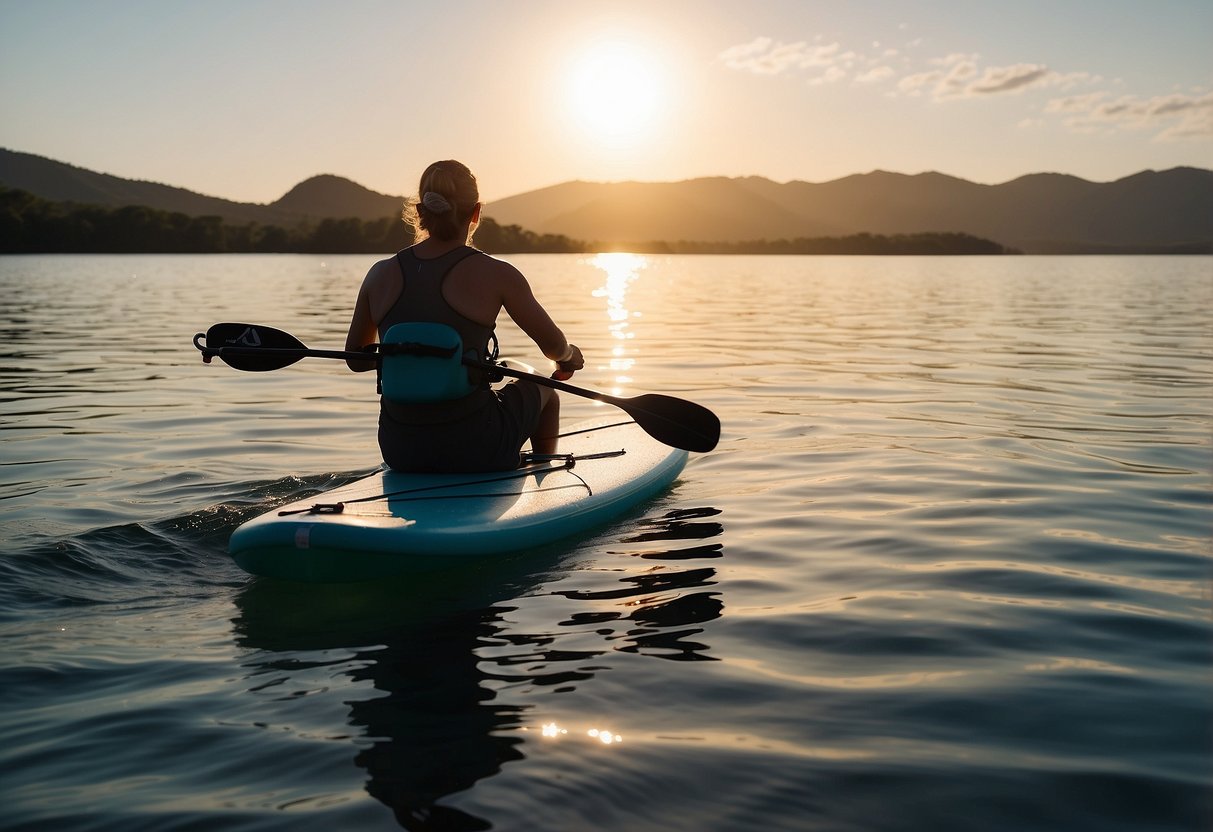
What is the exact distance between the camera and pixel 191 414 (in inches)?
387

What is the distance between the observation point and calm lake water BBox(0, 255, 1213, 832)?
9.21 feet

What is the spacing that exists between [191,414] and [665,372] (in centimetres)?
570

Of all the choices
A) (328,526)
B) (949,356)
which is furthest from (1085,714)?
(949,356)

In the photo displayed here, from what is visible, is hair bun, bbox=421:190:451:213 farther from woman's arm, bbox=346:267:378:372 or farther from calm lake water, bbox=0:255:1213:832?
calm lake water, bbox=0:255:1213:832

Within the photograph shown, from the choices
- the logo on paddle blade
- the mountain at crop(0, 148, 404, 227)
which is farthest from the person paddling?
the mountain at crop(0, 148, 404, 227)

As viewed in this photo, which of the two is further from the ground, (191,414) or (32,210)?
(32,210)

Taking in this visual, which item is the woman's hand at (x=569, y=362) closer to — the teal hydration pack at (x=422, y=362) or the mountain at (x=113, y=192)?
the teal hydration pack at (x=422, y=362)

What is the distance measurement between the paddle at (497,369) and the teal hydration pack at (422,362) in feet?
0.37

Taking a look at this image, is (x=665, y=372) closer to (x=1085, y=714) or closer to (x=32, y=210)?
(x=1085, y=714)

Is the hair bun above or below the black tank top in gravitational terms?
above

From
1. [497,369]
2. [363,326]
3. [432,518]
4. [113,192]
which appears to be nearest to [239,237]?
[113,192]

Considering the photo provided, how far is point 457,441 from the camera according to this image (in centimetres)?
545

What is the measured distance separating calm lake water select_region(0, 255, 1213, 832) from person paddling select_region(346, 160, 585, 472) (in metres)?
0.81

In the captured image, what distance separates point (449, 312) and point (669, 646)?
6.71 ft
